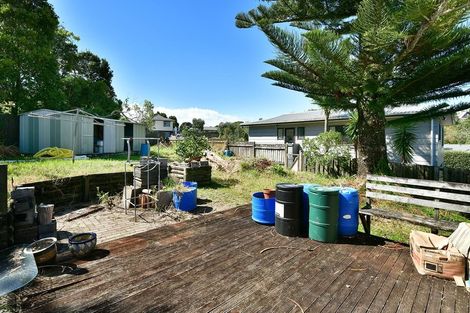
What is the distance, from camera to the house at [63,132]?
1296 cm

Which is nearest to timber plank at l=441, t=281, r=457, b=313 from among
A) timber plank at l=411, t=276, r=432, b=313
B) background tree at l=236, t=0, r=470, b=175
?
timber plank at l=411, t=276, r=432, b=313

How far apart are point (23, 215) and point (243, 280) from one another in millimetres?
3410

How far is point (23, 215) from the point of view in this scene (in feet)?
12.3

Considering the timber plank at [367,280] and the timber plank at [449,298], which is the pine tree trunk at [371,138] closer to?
the timber plank at [367,280]

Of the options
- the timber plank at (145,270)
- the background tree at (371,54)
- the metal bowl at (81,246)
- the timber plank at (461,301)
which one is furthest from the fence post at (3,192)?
the background tree at (371,54)

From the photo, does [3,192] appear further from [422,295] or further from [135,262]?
[422,295]

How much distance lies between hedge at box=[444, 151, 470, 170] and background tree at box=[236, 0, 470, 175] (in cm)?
932

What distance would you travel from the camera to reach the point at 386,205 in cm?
641

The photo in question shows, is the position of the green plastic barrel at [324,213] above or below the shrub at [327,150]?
below

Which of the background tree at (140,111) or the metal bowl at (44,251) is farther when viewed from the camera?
the background tree at (140,111)

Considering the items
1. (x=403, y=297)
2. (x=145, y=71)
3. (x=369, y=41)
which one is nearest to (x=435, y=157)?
(x=369, y=41)

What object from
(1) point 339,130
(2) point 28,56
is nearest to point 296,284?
(1) point 339,130

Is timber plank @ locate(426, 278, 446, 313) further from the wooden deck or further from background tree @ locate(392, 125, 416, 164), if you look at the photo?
background tree @ locate(392, 125, 416, 164)

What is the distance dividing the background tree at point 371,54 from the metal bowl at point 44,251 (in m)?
6.04
